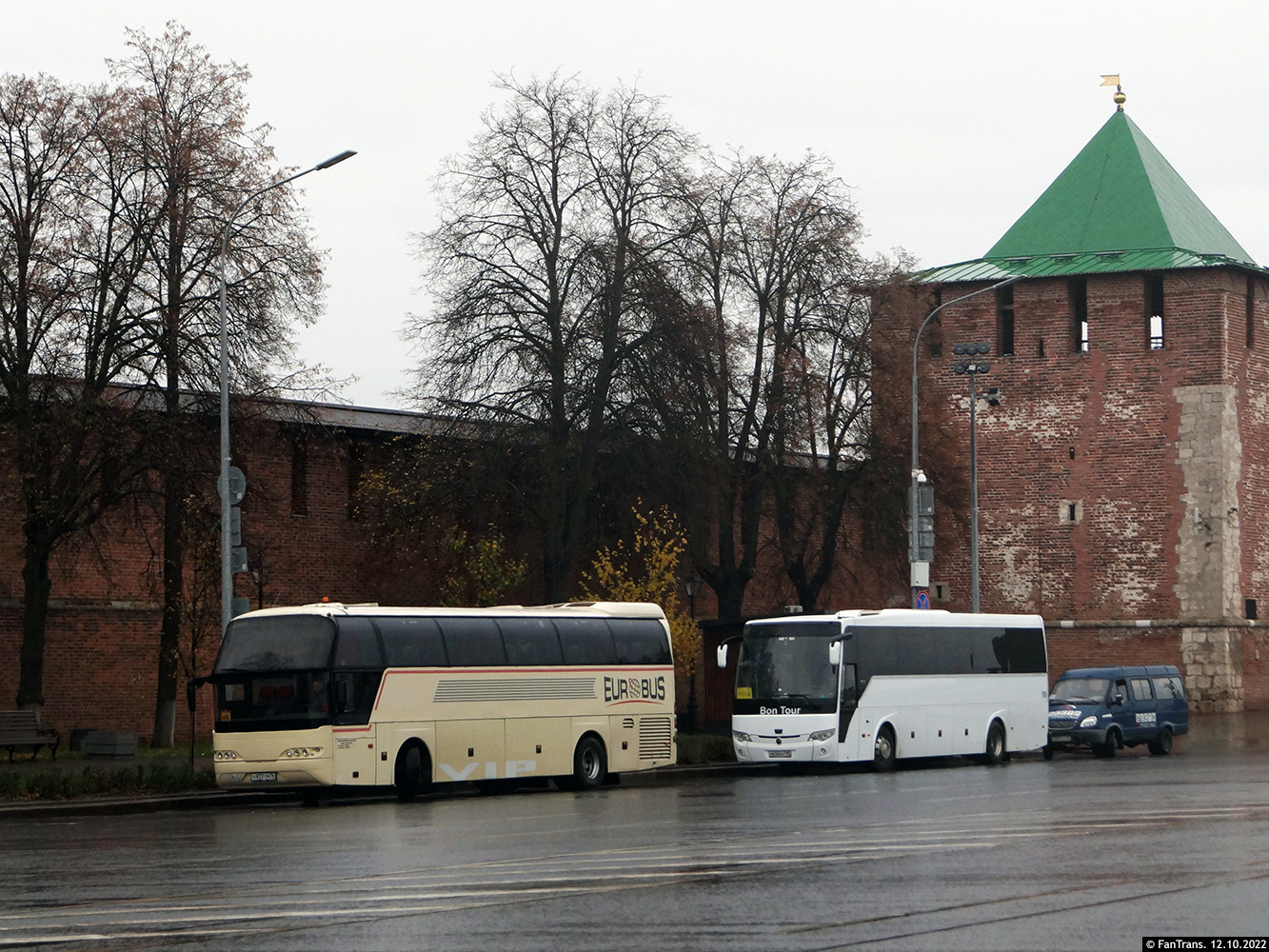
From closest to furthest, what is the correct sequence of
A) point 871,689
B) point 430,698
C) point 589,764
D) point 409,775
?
1. point 409,775
2. point 430,698
3. point 589,764
4. point 871,689

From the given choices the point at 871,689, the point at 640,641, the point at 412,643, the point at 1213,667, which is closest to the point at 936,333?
the point at 1213,667

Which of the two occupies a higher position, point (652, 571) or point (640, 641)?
point (652, 571)

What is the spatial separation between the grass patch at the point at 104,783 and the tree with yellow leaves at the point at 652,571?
13.4m

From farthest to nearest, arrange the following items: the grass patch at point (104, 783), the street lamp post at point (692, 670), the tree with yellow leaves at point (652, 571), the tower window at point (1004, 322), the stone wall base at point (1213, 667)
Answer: the tower window at point (1004, 322) → the stone wall base at point (1213, 667) → the street lamp post at point (692, 670) → the tree with yellow leaves at point (652, 571) → the grass patch at point (104, 783)

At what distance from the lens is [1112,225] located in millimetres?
56156

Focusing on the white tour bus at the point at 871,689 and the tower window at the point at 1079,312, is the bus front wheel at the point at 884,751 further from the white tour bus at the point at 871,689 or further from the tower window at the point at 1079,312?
the tower window at the point at 1079,312

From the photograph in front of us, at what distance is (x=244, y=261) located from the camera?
31.8m

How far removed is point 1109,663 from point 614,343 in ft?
82.7

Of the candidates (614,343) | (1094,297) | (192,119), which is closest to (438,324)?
(614,343)

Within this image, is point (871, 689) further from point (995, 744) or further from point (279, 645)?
point (279, 645)

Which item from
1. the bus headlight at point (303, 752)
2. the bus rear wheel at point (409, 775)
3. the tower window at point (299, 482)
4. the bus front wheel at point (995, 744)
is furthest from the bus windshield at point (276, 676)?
the tower window at point (299, 482)

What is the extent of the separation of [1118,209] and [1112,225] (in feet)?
2.39

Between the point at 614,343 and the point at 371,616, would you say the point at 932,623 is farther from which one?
the point at 371,616

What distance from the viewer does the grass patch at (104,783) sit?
24.0 meters
